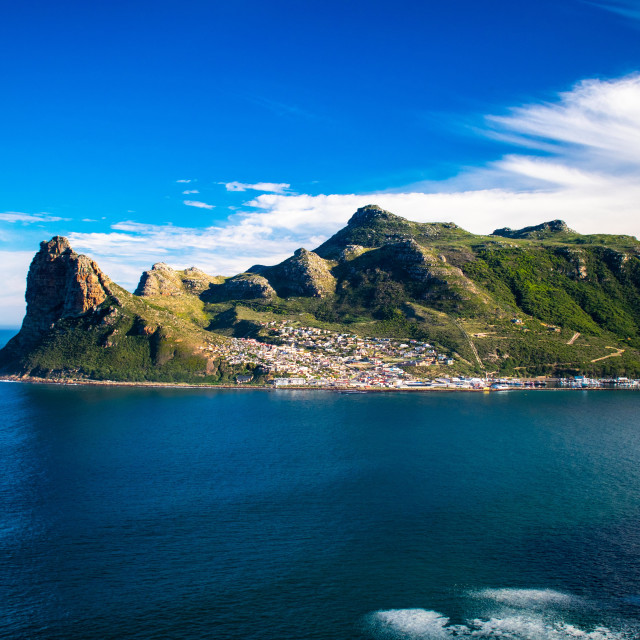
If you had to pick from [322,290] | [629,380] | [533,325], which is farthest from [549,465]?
[322,290]

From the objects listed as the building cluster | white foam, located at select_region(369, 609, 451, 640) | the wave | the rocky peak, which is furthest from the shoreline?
white foam, located at select_region(369, 609, 451, 640)

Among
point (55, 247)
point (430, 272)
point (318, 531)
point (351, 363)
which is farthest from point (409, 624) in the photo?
point (55, 247)

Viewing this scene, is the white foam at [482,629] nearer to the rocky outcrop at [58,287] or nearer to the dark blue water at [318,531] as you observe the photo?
the dark blue water at [318,531]

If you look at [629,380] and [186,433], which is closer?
[186,433]

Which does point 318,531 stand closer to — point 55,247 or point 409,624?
point 409,624

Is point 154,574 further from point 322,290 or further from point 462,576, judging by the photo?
point 322,290

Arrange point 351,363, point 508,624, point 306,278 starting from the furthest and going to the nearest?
1. point 306,278
2. point 351,363
3. point 508,624
